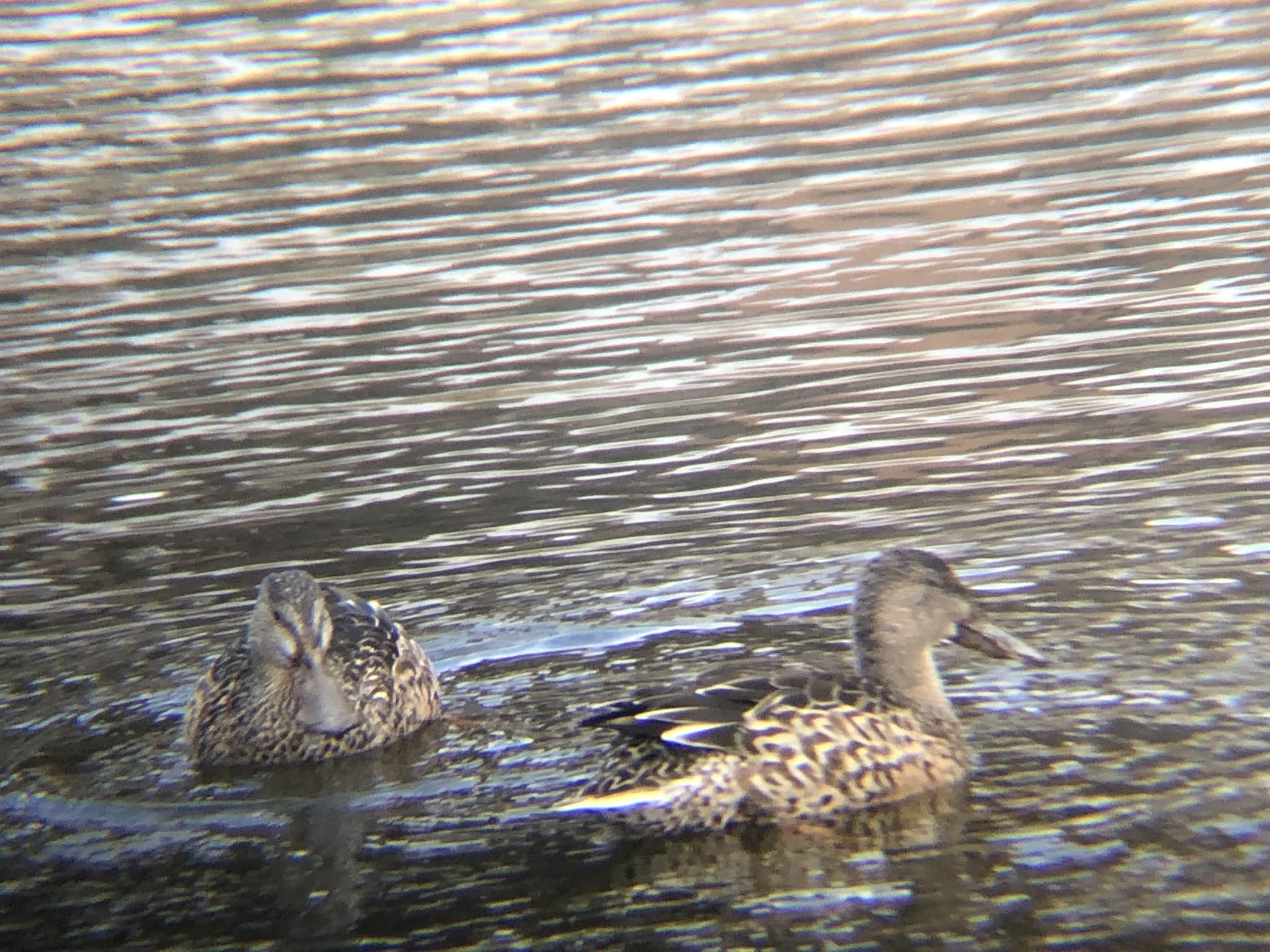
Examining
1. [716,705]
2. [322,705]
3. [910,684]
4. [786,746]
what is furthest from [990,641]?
[322,705]

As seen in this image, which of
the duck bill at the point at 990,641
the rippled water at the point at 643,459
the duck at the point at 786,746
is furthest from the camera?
the duck bill at the point at 990,641

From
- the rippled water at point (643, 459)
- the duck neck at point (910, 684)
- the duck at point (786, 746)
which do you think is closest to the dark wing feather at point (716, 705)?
the duck at point (786, 746)

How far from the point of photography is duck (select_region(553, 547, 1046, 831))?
643 cm

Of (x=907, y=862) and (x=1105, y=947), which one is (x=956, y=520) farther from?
(x=1105, y=947)

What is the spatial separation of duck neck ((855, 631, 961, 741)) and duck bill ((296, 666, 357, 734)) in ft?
6.24

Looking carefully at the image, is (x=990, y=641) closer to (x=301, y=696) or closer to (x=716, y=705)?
(x=716, y=705)

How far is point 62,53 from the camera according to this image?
28.4 meters

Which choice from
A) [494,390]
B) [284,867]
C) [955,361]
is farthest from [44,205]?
[284,867]

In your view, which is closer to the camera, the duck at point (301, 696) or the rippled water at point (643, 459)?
the rippled water at point (643, 459)

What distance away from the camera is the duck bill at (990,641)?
7.35 m

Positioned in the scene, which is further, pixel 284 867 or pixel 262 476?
pixel 262 476

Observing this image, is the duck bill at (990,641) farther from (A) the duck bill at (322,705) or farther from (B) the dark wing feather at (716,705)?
(A) the duck bill at (322,705)

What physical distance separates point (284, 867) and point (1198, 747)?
117 inches

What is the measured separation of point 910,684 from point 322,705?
2.16 metres
